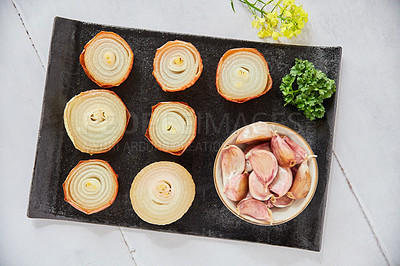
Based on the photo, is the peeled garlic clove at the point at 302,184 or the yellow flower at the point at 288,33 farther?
the yellow flower at the point at 288,33

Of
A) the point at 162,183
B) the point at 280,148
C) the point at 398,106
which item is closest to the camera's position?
the point at 280,148

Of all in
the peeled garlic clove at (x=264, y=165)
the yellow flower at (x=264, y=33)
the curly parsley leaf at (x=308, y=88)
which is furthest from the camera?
the yellow flower at (x=264, y=33)

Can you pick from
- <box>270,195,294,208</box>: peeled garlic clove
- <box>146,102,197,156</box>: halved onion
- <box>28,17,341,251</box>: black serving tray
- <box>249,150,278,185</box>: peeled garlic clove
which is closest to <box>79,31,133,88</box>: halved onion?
<box>28,17,341,251</box>: black serving tray

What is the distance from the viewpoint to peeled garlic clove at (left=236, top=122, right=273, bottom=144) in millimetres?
1322

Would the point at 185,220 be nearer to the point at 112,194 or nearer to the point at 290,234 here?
the point at 112,194

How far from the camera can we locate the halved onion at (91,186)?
1459 mm

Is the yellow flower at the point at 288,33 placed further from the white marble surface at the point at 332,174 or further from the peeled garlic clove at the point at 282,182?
the peeled garlic clove at the point at 282,182

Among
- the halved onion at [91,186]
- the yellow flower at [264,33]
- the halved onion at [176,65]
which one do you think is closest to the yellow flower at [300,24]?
the yellow flower at [264,33]

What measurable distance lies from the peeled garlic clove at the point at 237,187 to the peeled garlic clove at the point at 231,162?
2 centimetres

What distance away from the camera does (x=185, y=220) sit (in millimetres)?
1496

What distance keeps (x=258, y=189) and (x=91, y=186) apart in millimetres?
629

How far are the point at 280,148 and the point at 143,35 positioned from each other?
706 mm

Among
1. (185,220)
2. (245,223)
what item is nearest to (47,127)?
(185,220)

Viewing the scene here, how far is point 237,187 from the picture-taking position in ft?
4.32
